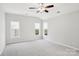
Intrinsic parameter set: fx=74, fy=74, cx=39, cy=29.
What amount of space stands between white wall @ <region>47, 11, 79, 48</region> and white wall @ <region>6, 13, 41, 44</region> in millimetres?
1902

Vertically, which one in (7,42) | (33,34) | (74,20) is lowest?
(7,42)

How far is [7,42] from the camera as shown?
19.6ft

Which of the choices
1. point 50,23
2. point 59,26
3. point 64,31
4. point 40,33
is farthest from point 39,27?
point 64,31

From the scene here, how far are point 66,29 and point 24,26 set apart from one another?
12.1 ft

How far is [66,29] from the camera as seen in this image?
5.24m

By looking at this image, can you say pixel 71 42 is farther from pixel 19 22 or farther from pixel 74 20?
pixel 19 22

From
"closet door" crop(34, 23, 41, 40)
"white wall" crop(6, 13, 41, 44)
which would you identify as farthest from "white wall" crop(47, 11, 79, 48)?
"white wall" crop(6, 13, 41, 44)

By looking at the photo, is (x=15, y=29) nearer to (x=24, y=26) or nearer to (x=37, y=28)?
(x=24, y=26)

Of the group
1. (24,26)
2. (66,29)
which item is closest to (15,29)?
(24,26)

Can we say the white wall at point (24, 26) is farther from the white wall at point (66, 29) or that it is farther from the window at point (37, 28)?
the white wall at point (66, 29)

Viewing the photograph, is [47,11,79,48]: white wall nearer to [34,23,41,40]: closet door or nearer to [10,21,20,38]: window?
[34,23,41,40]: closet door

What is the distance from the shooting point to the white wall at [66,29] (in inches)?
180

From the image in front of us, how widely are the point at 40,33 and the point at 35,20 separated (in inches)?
63.6

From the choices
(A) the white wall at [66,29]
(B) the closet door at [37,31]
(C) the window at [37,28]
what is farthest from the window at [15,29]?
(A) the white wall at [66,29]
